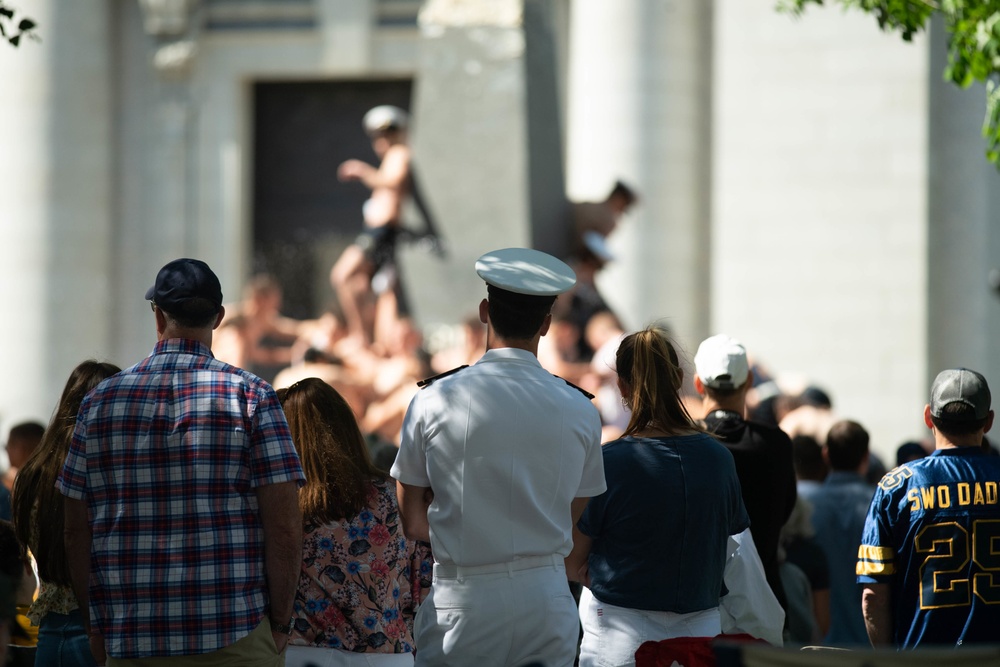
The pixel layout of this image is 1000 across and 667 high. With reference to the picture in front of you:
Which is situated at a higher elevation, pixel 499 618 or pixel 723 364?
pixel 723 364

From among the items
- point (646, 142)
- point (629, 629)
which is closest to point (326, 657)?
point (629, 629)

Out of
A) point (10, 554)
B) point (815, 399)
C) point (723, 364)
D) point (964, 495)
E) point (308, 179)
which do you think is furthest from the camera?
point (308, 179)

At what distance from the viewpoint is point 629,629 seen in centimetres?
418

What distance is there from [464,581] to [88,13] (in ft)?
57.5

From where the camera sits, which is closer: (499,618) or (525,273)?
(499,618)

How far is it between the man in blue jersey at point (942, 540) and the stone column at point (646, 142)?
41.4 ft

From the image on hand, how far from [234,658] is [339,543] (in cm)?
49

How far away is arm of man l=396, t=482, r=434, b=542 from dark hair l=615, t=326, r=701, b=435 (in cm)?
71

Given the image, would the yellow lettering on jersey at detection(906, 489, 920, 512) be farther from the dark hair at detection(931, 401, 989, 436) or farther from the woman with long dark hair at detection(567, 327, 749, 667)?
the woman with long dark hair at detection(567, 327, 749, 667)

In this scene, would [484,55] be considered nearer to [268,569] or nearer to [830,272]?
[830,272]

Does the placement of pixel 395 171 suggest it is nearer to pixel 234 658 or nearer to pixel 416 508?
pixel 416 508

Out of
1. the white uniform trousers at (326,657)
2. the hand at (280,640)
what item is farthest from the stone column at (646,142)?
the hand at (280,640)

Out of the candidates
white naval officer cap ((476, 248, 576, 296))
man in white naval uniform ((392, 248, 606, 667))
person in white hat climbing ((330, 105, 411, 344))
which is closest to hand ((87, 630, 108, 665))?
man in white naval uniform ((392, 248, 606, 667))

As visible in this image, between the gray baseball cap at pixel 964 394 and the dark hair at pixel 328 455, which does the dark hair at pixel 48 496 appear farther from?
the gray baseball cap at pixel 964 394
